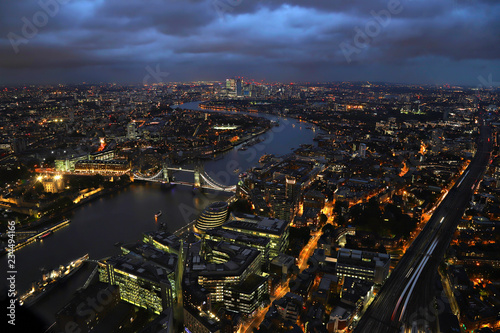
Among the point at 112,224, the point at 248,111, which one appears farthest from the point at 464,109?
the point at 112,224

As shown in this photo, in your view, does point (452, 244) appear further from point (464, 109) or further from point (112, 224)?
point (464, 109)

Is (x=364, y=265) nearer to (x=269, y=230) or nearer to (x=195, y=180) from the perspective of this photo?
(x=269, y=230)

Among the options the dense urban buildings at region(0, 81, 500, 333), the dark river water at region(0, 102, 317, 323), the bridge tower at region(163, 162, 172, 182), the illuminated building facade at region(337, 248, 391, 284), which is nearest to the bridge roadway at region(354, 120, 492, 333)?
the dense urban buildings at region(0, 81, 500, 333)

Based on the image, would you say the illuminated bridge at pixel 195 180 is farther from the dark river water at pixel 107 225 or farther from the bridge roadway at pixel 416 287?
the bridge roadway at pixel 416 287

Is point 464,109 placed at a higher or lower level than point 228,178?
higher

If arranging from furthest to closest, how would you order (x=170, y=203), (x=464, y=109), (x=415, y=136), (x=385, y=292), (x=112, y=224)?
(x=464, y=109) → (x=415, y=136) → (x=170, y=203) → (x=112, y=224) → (x=385, y=292)

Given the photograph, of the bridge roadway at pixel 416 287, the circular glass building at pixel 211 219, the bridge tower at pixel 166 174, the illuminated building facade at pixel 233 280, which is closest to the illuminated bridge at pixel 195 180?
the bridge tower at pixel 166 174
